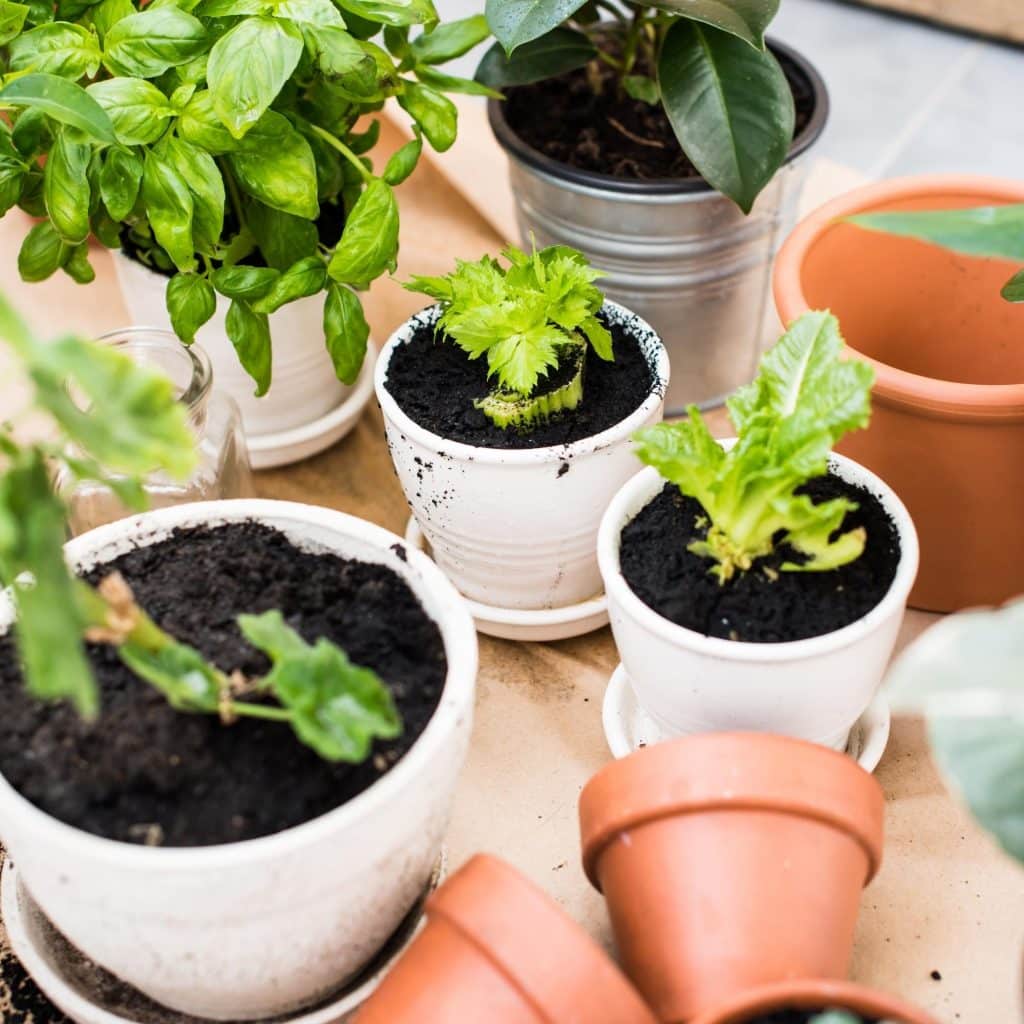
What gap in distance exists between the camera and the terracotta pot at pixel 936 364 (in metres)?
0.97

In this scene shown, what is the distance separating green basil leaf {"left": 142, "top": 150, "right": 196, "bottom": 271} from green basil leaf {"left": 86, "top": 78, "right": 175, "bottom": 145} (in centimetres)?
2

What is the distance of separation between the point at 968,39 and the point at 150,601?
2.06m

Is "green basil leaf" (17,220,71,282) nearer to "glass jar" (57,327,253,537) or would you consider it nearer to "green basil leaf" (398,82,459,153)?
"glass jar" (57,327,253,537)

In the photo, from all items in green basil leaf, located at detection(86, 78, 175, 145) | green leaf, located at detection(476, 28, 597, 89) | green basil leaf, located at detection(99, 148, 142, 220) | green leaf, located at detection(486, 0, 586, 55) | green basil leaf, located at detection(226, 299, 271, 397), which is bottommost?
green basil leaf, located at detection(226, 299, 271, 397)

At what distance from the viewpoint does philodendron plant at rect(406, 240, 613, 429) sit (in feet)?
3.20

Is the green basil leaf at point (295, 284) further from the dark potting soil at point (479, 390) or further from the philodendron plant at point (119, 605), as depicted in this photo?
the philodendron plant at point (119, 605)

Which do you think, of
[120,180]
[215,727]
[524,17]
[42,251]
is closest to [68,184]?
[120,180]

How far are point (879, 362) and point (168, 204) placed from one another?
614 millimetres

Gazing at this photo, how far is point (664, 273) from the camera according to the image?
1223 millimetres

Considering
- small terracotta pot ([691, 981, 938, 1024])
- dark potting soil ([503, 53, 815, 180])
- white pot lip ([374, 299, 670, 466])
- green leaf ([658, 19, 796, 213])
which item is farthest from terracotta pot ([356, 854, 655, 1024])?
dark potting soil ([503, 53, 815, 180])

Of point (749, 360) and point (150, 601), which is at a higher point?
point (150, 601)

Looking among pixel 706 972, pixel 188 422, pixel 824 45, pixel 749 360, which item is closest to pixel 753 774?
pixel 706 972

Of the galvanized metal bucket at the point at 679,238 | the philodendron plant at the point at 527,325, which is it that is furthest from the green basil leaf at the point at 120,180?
the galvanized metal bucket at the point at 679,238

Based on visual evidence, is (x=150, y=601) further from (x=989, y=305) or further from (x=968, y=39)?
(x=968, y=39)
